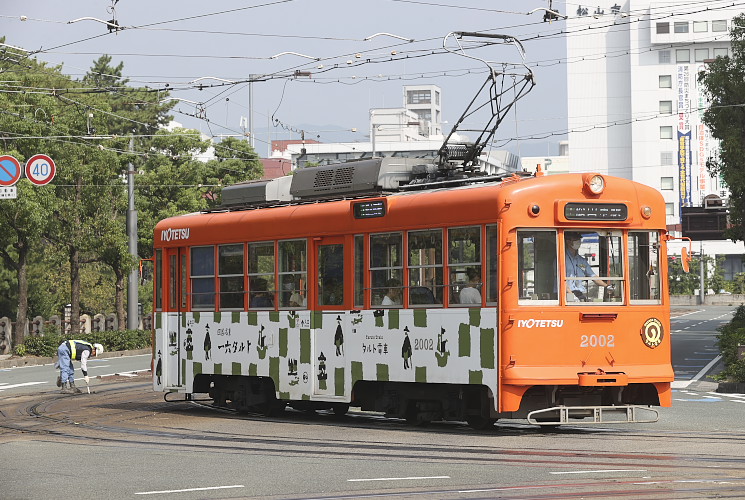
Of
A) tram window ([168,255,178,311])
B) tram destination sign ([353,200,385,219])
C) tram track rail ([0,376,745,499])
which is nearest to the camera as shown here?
tram track rail ([0,376,745,499])

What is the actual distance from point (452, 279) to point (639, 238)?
2.42m

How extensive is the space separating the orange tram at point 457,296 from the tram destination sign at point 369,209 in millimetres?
25

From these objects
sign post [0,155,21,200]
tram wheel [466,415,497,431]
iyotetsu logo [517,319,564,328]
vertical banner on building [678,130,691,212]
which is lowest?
tram wheel [466,415,497,431]

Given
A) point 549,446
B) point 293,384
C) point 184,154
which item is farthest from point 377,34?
point 184,154

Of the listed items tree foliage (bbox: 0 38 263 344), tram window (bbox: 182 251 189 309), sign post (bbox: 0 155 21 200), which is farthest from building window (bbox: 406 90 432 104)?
tram window (bbox: 182 251 189 309)

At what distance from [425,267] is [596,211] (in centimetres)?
224

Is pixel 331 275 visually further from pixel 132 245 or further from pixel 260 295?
pixel 132 245

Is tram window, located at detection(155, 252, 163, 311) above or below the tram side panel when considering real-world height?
above

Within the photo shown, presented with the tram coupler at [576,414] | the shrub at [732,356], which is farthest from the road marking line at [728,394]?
the tram coupler at [576,414]

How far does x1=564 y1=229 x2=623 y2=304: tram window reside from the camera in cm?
1537

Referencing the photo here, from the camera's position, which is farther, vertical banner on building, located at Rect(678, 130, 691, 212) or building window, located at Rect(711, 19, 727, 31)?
building window, located at Rect(711, 19, 727, 31)

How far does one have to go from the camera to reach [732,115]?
3428cm

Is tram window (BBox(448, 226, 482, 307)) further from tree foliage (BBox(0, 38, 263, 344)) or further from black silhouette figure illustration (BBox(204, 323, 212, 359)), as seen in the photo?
tree foliage (BBox(0, 38, 263, 344))

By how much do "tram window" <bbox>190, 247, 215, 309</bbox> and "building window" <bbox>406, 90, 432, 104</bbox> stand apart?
165m
